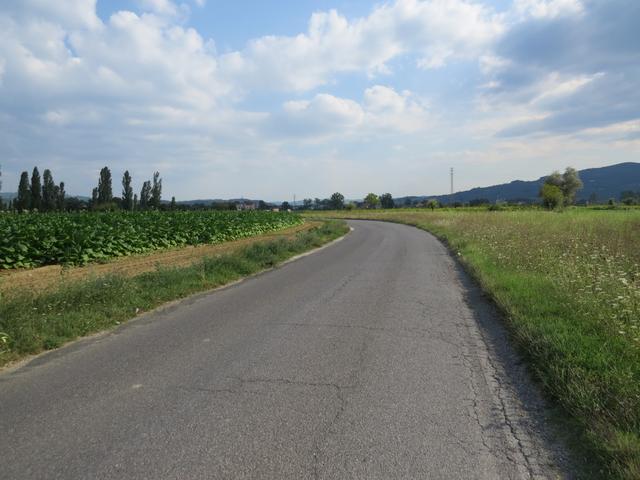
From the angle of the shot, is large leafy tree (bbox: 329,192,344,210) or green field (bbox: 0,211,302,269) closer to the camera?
green field (bbox: 0,211,302,269)

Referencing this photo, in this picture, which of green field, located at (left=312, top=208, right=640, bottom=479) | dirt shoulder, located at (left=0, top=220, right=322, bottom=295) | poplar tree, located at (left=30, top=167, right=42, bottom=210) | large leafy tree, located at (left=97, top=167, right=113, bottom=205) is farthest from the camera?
large leafy tree, located at (left=97, top=167, right=113, bottom=205)

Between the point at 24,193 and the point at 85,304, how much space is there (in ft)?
238

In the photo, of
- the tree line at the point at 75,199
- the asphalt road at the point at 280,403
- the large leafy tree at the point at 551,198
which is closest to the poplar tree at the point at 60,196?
the tree line at the point at 75,199

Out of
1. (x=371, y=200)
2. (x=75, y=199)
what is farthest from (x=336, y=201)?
(x=75, y=199)

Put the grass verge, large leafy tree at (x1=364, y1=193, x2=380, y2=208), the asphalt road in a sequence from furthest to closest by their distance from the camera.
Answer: large leafy tree at (x1=364, y1=193, x2=380, y2=208) → the grass verge → the asphalt road

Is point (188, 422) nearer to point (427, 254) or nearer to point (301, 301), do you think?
point (301, 301)

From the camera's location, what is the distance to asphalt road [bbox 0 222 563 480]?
3131mm

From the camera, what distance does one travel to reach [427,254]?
58.3 ft

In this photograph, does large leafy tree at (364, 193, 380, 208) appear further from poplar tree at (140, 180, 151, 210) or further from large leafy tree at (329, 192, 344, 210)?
poplar tree at (140, 180, 151, 210)

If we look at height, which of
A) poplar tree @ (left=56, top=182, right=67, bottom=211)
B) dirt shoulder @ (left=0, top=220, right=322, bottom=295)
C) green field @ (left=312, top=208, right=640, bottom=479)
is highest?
poplar tree @ (left=56, top=182, right=67, bottom=211)

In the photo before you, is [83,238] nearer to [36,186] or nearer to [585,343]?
[585,343]

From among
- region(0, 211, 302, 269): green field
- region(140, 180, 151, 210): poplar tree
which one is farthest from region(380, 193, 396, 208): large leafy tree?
region(0, 211, 302, 269): green field

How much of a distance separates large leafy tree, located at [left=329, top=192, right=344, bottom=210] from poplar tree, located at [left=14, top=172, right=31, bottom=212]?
319ft

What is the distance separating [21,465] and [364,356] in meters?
3.51
